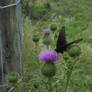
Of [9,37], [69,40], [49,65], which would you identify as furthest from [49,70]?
[69,40]

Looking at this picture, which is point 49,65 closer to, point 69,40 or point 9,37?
point 9,37

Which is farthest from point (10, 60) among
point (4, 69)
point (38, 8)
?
point (38, 8)

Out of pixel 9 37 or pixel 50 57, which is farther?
pixel 9 37

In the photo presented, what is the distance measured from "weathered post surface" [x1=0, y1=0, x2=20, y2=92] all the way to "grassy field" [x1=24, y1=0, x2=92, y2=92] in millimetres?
214

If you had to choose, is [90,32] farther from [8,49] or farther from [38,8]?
[8,49]

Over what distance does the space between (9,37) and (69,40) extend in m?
3.36

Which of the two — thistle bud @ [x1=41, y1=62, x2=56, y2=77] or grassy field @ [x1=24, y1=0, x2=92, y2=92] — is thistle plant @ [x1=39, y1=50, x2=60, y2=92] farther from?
grassy field @ [x1=24, y1=0, x2=92, y2=92]

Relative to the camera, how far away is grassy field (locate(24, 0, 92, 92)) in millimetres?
2209

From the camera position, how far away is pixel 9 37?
183cm

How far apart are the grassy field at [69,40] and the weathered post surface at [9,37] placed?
8.4 inches

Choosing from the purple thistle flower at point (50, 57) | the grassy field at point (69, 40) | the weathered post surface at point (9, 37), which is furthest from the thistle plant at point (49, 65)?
the weathered post surface at point (9, 37)

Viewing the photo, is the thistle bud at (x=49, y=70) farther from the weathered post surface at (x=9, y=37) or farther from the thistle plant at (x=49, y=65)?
the weathered post surface at (x=9, y=37)

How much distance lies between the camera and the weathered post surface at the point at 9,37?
177 centimetres

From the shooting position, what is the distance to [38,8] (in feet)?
25.5
